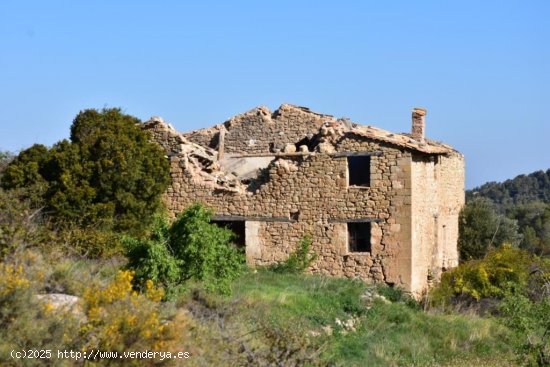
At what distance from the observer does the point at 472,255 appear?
3288cm

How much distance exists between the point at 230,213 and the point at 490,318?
287 inches

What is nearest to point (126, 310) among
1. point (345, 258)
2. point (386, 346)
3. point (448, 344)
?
point (386, 346)

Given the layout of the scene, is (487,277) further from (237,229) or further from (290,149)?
(237,229)

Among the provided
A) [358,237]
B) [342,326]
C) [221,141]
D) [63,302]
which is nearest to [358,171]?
[358,237]

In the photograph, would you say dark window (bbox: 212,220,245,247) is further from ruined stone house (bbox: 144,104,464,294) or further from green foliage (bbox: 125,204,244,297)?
green foliage (bbox: 125,204,244,297)

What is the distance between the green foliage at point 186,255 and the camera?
16.3 metres

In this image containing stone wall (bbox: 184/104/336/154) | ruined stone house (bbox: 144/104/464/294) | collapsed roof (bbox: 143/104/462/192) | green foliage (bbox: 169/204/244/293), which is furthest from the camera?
stone wall (bbox: 184/104/336/154)

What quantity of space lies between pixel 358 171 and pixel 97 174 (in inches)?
275

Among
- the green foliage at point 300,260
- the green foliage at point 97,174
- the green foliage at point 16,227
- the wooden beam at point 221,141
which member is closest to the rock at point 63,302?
the green foliage at point 16,227

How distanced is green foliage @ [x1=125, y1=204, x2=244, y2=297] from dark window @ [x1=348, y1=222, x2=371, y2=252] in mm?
7222

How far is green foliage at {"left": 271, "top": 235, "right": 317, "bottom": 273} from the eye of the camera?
24.0 meters

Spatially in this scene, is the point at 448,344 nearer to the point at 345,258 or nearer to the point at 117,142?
the point at 345,258

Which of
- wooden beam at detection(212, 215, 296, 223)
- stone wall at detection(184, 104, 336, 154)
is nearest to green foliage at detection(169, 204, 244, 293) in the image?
wooden beam at detection(212, 215, 296, 223)

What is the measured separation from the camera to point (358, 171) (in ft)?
82.0
